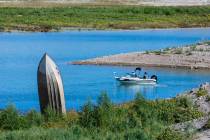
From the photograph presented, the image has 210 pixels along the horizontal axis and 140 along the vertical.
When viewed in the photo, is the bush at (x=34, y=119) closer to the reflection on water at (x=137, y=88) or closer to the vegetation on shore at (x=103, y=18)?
the reflection on water at (x=137, y=88)

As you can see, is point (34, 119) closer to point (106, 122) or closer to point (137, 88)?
point (106, 122)

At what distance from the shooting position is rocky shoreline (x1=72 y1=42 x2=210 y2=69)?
53594 mm

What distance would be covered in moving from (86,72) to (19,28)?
36.6 meters

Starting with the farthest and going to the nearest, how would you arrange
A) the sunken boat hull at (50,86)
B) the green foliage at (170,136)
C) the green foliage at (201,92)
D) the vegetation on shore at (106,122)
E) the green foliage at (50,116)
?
the green foliage at (201,92) < the sunken boat hull at (50,86) < the green foliage at (50,116) < the vegetation on shore at (106,122) < the green foliage at (170,136)

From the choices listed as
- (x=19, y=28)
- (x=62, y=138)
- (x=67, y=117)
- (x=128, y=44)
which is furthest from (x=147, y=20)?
(x=62, y=138)

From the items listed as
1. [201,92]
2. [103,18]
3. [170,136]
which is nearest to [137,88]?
[201,92]

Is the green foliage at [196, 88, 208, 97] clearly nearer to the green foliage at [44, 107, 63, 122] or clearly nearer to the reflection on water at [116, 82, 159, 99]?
the green foliage at [44, 107, 63, 122]

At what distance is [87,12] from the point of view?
105 m

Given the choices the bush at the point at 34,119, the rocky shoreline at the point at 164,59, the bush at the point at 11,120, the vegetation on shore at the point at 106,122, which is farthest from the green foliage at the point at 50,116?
the rocky shoreline at the point at 164,59

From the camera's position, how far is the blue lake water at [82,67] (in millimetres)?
39125

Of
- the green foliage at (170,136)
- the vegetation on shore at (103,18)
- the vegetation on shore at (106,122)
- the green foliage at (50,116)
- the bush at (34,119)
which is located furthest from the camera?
the vegetation on shore at (103,18)

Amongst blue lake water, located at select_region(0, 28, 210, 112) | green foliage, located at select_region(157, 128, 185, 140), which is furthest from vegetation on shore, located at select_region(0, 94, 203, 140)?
blue lake water, located at select_region(0, 28, 210, 112)

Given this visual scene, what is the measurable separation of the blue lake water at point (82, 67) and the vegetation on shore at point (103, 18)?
512 cm

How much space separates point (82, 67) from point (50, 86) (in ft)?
87.4
